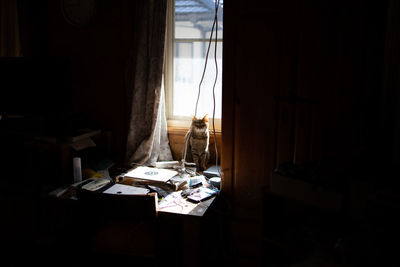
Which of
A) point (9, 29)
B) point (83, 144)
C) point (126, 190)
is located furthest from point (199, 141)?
point (9, 29)

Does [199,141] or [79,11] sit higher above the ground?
[79,11]

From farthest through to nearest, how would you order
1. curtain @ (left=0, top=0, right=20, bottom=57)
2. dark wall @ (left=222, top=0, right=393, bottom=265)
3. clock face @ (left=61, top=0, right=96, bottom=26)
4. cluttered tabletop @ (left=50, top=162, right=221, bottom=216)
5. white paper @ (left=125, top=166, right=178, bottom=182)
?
curtain @ (left=0, top=0, right=20, bottom=57) < clock face @ (left=61, top=0, right=96, bottom=26) < white paper @ (left=125, top=166, right=178, bottom=182) < cluttered tabletop @ (left=50, top=162, right=221, bottom=216) < dark wall @ (left=222, top=0, right=393, bottom=265)

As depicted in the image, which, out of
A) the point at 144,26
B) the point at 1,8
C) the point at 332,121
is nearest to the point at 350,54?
the point at 332,121

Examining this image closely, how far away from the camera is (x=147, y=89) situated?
2725mm

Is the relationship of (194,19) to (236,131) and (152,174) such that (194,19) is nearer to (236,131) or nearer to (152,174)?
(236,131)

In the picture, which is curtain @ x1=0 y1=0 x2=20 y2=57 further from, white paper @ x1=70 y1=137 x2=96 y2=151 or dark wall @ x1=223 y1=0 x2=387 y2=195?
dark wall @ x1=223 y1=0 x2=387 y2=195

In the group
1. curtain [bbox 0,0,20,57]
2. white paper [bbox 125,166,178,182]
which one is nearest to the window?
white paper [bbox 125,166,178,182]

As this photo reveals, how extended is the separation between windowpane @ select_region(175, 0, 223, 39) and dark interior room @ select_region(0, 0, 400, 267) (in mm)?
112

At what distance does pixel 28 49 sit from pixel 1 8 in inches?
19.0

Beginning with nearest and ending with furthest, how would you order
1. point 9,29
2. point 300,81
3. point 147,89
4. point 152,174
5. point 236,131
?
point 300,81 → point 236,131 → point 152,174 → point 147,89 → point 9,29

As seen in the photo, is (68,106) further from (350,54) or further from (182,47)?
(350,54)

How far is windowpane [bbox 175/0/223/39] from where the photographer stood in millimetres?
2682

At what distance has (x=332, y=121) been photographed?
1881mm

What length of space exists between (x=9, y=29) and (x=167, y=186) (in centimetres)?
208
